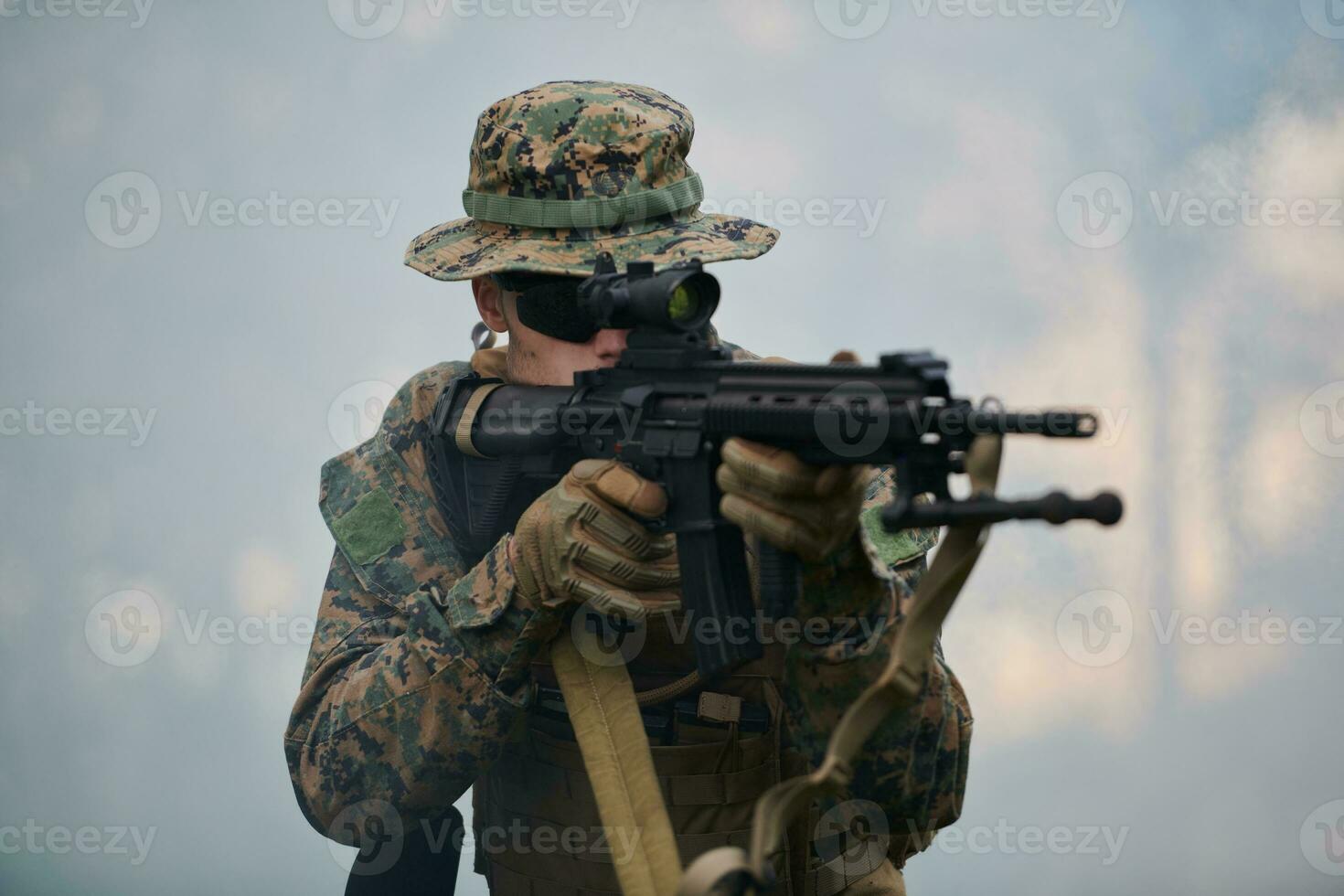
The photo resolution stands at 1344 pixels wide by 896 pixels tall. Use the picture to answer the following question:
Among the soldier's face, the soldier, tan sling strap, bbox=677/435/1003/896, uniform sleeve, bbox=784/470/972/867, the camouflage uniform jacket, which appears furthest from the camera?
the soldier's face

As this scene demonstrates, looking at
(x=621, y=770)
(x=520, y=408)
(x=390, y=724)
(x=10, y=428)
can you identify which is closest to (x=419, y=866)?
(x=390, y=724)

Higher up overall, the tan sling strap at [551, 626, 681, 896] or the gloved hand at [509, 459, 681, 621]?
the gloved hand at [509, 459, 681, 621]

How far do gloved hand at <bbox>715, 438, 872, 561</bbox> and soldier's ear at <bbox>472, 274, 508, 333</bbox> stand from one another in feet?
3.34

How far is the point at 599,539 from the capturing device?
112 inches

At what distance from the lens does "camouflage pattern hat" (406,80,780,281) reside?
10.6ft

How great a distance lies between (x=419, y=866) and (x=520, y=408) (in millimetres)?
1101

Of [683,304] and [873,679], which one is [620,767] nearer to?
[873,679]

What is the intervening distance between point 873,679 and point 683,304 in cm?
73

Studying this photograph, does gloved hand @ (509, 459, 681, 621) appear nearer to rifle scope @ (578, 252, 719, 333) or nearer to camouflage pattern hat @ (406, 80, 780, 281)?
rifle scope @ (578, 252, 719, 333)

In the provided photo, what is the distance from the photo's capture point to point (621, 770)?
301cm

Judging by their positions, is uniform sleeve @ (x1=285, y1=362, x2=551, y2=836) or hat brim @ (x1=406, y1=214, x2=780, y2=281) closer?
uniform sleeve @ (x1=285, y1=362, x2=551, y2=836)

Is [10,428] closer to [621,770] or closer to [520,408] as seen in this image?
[520,408]

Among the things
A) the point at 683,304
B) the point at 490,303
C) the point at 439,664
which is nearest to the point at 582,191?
the point at 490,303

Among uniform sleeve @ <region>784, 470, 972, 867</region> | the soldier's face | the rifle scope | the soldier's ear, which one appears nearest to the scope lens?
the rifle scope
